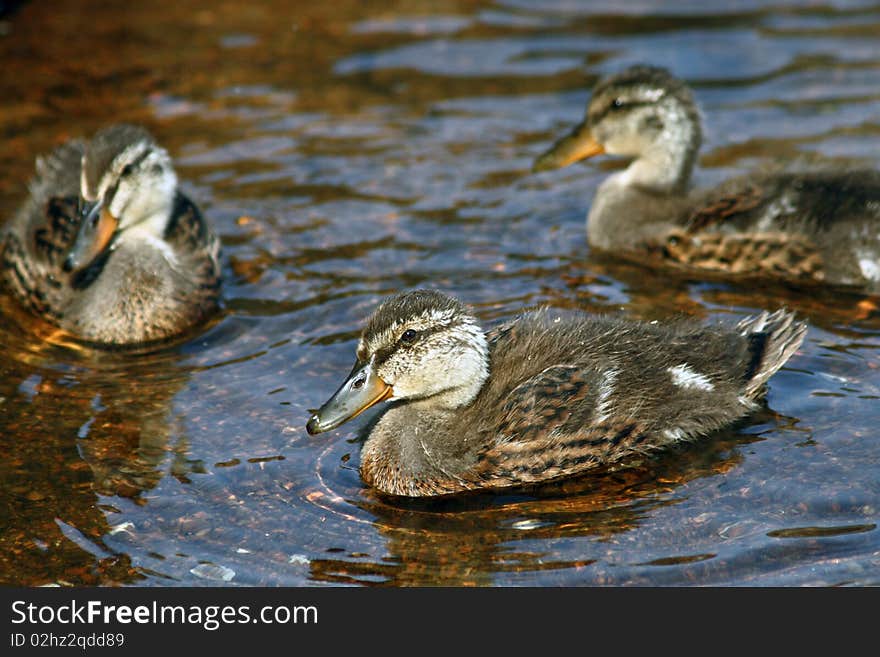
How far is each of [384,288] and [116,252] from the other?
1.73 meters

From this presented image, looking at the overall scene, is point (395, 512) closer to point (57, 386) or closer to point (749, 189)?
point (57, 386)

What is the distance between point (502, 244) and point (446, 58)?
3.76 m

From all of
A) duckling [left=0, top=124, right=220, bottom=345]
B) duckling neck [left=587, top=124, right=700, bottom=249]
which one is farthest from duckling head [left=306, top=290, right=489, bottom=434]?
duckling neck [left=587, top=124, right=700, bottom=249]

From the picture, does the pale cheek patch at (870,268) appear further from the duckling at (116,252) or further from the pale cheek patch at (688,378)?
the duckling at (116,252)

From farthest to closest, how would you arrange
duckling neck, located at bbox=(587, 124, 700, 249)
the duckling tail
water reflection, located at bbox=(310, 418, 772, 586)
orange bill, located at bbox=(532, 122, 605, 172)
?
1. orange bill, located at bbox=(532, 122, 605, 172)
2. duckling neck, located at bbox=(587, 124, 700, 249)
3. the duckling tail
4. water reflection, located at bbox=(310, 418, 772, 586)

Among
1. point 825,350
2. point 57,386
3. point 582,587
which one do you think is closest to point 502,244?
point 825,350

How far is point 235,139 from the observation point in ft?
36.8

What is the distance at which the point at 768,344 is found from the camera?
702cm

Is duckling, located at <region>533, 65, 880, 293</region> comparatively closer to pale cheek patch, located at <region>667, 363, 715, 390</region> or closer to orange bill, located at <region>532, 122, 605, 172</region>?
orange bill, located at <region>532, 122, 605, 172</region>

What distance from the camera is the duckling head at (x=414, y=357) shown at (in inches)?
256

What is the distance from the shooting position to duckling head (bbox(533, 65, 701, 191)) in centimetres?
949

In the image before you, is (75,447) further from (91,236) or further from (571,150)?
(571,150)

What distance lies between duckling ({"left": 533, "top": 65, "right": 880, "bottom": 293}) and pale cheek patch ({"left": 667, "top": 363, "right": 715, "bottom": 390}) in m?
2.12

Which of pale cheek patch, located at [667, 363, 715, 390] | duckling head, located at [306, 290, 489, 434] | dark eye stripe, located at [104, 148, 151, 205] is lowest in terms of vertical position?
pale cheek patch, located at [667, 363, 715, 390]
